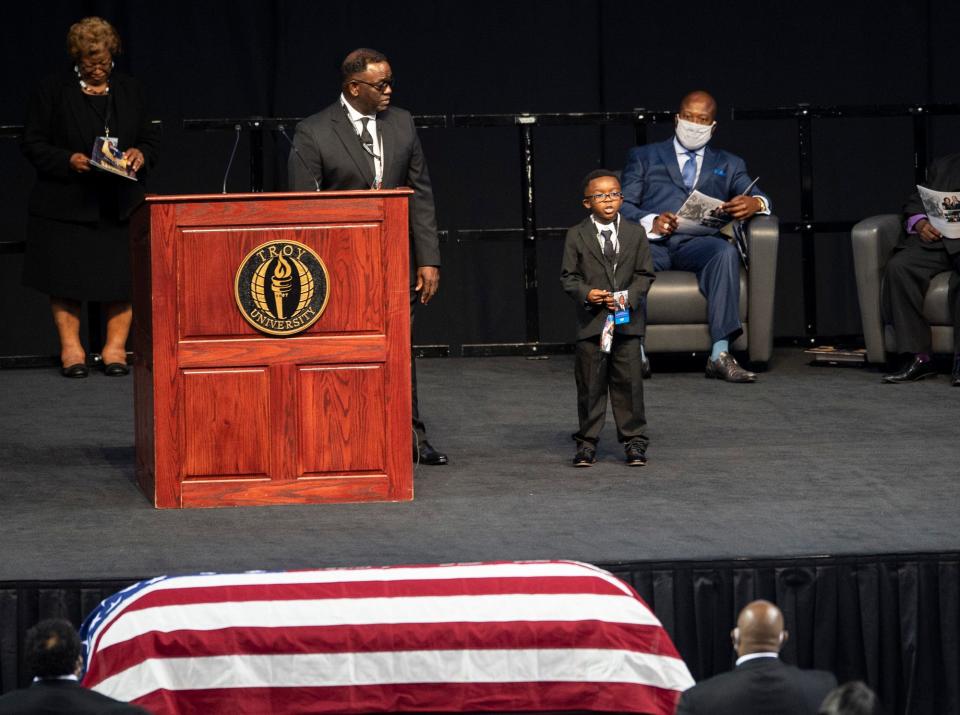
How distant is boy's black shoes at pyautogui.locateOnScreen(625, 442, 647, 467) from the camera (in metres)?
6.07

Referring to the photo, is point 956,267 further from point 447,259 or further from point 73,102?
point 73,102

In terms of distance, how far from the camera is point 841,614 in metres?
4.62

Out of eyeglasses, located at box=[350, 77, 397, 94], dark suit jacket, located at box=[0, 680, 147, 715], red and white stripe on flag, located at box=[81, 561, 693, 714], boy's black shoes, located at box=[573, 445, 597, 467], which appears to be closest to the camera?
dark suit jacket, located at box=[0, 680, 147, 715]

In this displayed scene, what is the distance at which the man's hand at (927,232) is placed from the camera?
7.99 m

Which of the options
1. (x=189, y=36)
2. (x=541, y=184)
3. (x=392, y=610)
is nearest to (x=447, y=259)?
(x=541, y=184)

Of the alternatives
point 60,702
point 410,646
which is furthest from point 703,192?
point 60,702

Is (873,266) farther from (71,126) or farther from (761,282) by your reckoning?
(71,126)

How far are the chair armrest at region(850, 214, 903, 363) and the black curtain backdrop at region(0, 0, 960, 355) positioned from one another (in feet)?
4.64

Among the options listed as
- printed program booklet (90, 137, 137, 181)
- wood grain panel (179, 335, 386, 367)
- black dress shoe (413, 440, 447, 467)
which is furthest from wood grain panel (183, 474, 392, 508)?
printed program booklet (90, 137, 137, 181)

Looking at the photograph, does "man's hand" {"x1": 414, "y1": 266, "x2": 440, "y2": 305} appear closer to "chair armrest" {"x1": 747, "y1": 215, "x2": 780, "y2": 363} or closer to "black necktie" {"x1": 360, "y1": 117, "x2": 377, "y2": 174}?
"black necktie" {"x1": 360, "y1": 117, "x2": 377, "y2": 174}

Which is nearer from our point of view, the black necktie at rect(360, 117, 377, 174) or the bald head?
the bald head

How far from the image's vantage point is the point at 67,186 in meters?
8.20

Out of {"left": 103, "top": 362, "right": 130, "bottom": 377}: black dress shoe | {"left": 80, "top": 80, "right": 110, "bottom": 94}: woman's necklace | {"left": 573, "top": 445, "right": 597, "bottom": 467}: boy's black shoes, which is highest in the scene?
{"left": 80, "top": 80, "right": 110, "bottom": 94}: woman's necklace

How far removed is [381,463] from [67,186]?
11.0ft
